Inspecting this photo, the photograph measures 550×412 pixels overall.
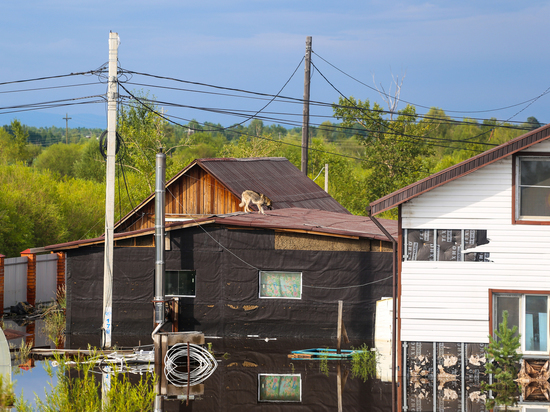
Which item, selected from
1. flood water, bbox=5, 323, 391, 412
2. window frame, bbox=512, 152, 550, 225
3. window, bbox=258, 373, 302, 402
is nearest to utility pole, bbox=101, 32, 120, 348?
flood water, bbox=5, 323, 391, 412

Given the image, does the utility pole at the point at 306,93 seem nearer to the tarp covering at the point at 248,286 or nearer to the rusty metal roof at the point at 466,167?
the tarp covering at the point at 248,286

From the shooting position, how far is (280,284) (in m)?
20.5

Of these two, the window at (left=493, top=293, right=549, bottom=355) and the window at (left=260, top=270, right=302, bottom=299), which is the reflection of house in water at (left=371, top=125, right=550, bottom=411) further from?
the window at (left=260, top=270, right=302, bottom=299)

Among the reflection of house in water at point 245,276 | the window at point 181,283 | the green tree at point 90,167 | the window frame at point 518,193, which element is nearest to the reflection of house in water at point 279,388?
the reflection of house in water at point 245,276

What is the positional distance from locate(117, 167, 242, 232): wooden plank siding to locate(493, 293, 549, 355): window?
11810 millimetres

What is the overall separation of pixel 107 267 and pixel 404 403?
29.3 ft

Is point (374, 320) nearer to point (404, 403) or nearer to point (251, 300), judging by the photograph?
point (251, 300)

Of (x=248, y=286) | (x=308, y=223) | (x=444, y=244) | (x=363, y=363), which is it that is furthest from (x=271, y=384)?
(x=308, y=223)

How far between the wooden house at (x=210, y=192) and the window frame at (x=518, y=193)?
443 inches

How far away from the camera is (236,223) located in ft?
66.0

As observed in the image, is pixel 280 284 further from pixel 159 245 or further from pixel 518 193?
pixel 518 193

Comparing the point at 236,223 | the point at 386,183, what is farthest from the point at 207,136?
the point at 236,223

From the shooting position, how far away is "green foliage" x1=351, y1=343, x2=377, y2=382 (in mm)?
15531

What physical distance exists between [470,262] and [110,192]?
9.52 metres
